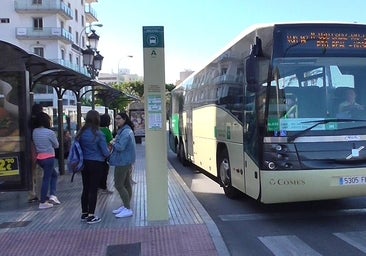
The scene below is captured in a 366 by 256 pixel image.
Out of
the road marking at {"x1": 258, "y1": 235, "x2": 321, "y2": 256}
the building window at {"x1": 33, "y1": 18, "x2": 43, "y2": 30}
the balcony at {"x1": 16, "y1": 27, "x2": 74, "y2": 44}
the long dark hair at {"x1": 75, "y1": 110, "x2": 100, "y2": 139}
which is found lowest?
the road marking at {"x1": 258, "y1": 235, "x2": 321, "y2": 256}

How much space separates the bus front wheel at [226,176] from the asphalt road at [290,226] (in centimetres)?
15

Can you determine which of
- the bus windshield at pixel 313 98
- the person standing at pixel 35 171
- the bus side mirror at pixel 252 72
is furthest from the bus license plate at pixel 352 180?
the person standing at pixel 35 171

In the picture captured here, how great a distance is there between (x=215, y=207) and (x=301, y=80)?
3.24 m

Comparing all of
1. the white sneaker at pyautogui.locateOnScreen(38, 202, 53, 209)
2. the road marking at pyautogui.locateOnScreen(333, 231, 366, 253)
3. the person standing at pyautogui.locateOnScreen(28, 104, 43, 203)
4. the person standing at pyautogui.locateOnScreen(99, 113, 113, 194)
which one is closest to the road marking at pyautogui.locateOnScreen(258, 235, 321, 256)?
the road marking at pyautogui.locateOnScreen(333, 231, 366, 253)

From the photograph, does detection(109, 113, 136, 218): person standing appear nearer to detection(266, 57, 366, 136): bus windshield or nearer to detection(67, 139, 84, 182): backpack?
detection(67, 139, 84, 182): backpack

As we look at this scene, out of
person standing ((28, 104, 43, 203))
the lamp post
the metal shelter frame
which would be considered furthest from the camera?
the lamp post

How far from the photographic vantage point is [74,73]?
11906 mm

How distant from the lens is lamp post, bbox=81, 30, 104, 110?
55.8 ft

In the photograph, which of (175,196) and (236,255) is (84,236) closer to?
(236,255)

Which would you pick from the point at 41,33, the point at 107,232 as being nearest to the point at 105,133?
the point at 107,232

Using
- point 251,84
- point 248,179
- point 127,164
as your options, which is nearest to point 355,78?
point 251,84

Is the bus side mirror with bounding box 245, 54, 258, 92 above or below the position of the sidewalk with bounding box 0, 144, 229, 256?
above

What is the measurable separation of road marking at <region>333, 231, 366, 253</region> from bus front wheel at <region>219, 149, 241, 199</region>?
3.07 m

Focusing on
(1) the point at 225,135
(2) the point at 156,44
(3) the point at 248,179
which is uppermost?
(2) the point at 156,44
